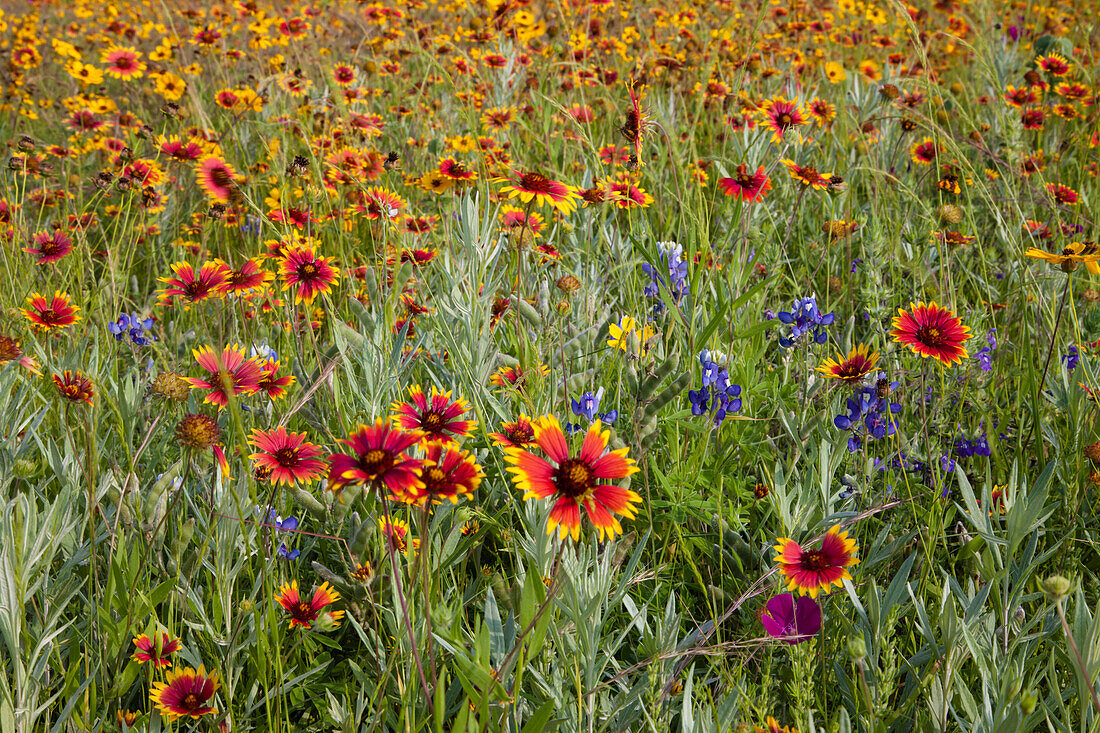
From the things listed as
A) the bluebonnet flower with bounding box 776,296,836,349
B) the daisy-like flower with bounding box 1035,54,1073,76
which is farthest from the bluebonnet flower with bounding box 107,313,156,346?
the daisy-like flower with bounding box 1035,54,1073,76

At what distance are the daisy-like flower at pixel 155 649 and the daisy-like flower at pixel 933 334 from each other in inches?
55.6

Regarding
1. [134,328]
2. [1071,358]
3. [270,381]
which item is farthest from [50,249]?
[1071,358]

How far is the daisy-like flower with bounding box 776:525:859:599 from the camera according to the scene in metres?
1.27

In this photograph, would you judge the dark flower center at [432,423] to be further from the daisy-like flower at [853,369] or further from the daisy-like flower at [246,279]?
the daisy-like flower at [853,369]

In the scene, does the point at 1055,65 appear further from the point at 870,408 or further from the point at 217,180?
the point at 217,180

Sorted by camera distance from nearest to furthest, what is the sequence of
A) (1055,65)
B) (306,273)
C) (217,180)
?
(306,273) < (217,180) < (1055,65)

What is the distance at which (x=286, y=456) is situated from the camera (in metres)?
1.26

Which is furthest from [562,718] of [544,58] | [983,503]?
[544,58]

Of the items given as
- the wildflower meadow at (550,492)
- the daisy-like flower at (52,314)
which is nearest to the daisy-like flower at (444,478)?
the wildflower meadow at (550,492)

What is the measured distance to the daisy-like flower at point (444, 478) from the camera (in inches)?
36.6

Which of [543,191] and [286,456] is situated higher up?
[543,191]

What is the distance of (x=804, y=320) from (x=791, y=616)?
28.5 inches

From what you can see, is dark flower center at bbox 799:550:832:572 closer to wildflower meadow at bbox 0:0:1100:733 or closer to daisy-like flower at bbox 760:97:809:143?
wildflower meadow at bbox 0:0:1100:733

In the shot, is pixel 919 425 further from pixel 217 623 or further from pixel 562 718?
pixel 217 623
